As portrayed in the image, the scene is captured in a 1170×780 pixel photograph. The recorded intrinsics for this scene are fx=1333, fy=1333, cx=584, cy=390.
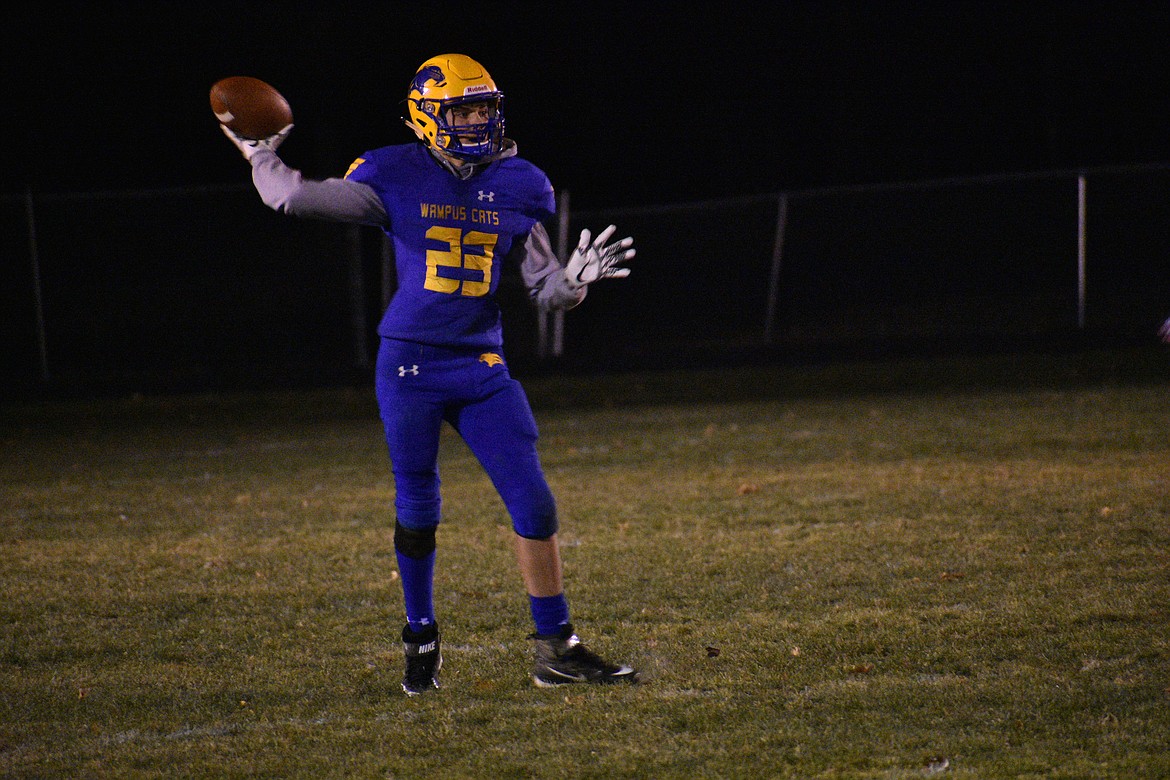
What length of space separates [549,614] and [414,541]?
52 cm

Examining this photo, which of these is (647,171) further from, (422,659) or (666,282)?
(422,659)

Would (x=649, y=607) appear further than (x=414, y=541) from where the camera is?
Yes

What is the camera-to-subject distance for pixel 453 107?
14.0 feet

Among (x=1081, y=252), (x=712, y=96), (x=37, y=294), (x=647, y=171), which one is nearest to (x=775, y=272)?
(x=1081, y=252)

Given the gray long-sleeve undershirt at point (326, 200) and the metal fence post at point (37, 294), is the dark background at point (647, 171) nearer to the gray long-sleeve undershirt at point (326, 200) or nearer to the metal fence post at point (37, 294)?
the metal fence post at point (37, 294)

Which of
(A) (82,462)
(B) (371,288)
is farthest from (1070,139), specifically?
(A) (82,462)

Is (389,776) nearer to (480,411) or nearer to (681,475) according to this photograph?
(480,411)

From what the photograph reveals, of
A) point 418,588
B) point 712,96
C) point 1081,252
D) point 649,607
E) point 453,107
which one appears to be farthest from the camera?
point 712,96

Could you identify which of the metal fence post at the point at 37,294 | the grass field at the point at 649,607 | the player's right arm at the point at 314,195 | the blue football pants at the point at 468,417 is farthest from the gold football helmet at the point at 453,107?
the metal fence post at the point at 37,294

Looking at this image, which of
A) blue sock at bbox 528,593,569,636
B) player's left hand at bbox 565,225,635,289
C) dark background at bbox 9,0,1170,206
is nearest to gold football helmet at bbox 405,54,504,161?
player's left hand at bbox 565,225,635,289

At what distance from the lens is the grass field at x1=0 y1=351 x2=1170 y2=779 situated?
12.4ft

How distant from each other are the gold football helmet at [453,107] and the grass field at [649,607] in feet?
5.79

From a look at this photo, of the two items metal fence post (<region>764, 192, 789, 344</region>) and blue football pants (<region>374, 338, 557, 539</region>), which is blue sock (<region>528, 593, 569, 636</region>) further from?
metal fence post (<region>764, 192, 789, 344</region>)

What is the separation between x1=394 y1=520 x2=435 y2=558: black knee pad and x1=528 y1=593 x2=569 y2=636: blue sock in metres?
0.40
